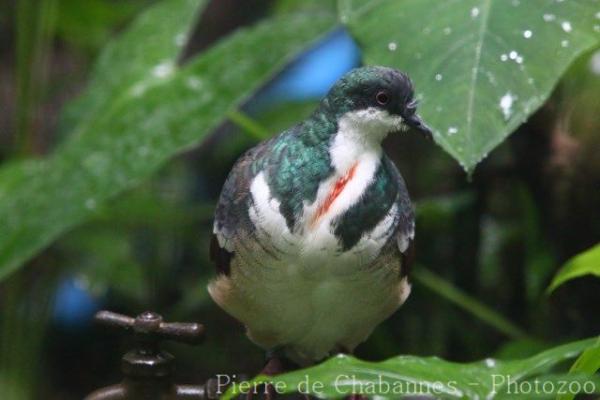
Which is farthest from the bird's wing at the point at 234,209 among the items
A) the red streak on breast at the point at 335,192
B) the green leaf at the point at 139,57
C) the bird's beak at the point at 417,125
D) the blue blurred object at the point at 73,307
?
the blue blurred object at the point at 73,307

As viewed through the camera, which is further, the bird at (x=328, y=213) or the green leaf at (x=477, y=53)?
the green leaf at (x=477, y=53)

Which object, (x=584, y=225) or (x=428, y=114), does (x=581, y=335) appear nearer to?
(x=584, y=225)

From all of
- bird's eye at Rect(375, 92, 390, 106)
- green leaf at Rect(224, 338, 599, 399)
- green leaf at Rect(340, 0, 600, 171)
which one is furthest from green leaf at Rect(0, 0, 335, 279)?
green leaf at Rect(224, 338, 599, 399)

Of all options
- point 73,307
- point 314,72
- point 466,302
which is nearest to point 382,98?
point 466,302

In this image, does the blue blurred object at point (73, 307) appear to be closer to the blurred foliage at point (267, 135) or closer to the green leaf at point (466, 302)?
the blurred foliage at point (267, 135)

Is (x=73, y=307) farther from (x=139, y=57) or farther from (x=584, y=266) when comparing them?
(x=584, y=266)

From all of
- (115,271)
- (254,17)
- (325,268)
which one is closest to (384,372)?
(325,268)
